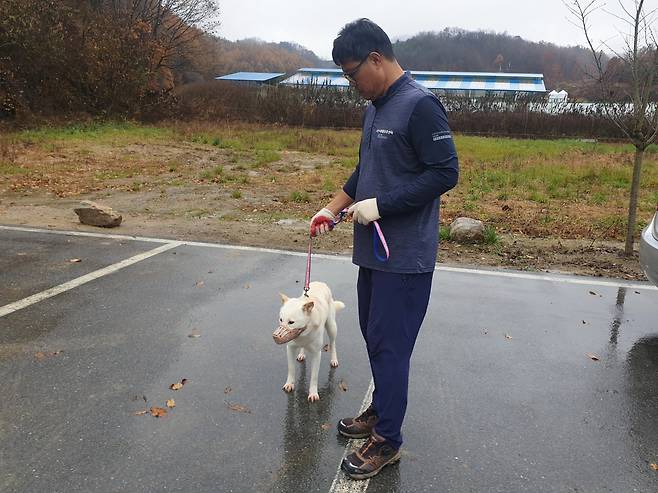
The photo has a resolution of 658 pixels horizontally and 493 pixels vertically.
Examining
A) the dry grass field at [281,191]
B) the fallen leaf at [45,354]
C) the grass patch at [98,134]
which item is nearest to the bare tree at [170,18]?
the grass patch at [98,134]

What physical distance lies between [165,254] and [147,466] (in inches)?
167

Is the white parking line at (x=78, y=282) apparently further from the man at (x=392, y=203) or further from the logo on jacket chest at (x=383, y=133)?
the logo on jacket chest at (x=383, y=133)

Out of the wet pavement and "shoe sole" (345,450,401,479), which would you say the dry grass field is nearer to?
Result: the wet pavement

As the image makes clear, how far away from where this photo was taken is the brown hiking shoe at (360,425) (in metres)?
3.18

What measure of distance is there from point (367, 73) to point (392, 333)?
131 centimetres

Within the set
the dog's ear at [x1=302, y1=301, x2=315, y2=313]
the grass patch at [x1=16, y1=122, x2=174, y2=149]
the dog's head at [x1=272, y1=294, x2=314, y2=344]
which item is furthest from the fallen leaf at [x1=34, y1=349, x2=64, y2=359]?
the grass patch at [x1=16, y1=122, x2=174, y2=149]

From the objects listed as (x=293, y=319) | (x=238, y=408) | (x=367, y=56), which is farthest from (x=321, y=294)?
(x=367, y=56)

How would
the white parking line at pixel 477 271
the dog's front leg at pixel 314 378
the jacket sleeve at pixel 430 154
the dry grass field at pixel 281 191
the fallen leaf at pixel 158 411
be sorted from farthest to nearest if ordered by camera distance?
1. the dry grass field at pixel 281 191
2. the white parking line at pixel 477 271
3. the dog's front leg at pixel 314 378
4. the fallen leaf at pixel 158 411
5. the jacket sleeve at pixel 430 154

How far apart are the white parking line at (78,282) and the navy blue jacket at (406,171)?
3.74 meters

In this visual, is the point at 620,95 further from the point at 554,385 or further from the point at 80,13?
the point at 80,13

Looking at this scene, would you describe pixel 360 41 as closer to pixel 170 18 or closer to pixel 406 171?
pixel 406 171

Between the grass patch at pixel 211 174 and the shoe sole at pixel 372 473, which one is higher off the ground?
the grass patch at pixel 211 174

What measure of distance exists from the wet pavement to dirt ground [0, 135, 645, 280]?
1.28m

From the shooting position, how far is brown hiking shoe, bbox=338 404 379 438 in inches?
125
